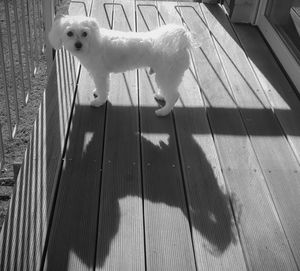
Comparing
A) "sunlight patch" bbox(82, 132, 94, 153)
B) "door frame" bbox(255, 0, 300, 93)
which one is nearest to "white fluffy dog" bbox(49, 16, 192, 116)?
"sunlight patch" bbox(82, 132, 94, 153)

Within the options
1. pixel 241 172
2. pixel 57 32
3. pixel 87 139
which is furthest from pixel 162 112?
pixel 57 32

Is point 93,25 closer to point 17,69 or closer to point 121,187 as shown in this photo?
point 121,187

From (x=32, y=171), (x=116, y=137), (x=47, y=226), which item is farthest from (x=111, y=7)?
(x=47, y=226)

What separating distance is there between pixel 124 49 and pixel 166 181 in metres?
0.82

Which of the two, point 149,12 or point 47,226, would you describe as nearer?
point 47,226

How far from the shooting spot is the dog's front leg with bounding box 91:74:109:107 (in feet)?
8.20

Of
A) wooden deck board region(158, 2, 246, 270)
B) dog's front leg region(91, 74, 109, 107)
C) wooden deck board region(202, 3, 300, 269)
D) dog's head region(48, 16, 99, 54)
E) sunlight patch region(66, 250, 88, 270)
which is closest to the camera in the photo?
sunlight patch region(66, 250, 88, 270)

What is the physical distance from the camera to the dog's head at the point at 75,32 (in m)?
2.23

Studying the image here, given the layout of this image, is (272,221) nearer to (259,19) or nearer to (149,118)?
(149,118)

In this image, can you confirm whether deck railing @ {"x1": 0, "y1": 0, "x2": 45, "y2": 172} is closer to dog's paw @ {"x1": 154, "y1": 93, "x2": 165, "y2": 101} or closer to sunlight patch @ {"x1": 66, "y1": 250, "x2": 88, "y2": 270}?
sunlight patch @ {"x1": 66, "y1": 250, "x2": 88, "y2": 270}

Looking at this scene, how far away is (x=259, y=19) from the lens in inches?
153

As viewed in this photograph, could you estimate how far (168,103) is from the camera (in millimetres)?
2559

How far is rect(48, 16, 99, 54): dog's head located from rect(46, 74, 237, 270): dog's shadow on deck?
46 cm

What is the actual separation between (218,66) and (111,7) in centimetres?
136
